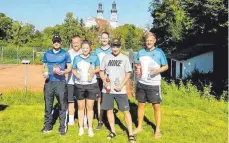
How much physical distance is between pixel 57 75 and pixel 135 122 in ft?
7.39

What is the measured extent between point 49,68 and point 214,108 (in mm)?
5576

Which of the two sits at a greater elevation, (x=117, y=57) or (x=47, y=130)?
(x=117, y=57)

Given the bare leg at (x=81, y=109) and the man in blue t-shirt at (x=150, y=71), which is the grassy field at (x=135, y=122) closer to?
the bare leg at (x=81, y=109)

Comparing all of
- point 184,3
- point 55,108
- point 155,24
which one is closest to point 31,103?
point 55,108

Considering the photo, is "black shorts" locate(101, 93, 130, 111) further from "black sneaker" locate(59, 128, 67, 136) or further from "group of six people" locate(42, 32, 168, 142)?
"black sneaker" locate(59, 128, 67, 136)

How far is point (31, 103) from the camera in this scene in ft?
34.7

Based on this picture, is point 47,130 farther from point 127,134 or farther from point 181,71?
point 181,71

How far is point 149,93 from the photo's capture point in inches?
270

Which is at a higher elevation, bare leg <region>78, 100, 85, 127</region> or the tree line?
the tree line

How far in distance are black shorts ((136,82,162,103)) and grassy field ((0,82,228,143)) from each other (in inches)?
28.2

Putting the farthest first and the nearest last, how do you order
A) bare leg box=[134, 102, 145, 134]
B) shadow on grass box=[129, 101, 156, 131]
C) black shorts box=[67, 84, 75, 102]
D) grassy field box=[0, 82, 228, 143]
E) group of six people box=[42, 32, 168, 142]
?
1. shadow on grass box=[129, 101, 156, 131]
2. black shorts box=[67, 84, 75, 102]
3. bare leg box=[134, 102, 145, 134]
4. grassy field box=[0, 82, 228, 143]
5. group of six people box=[42, 32, 168, 142]

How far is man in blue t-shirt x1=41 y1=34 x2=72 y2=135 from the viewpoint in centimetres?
676

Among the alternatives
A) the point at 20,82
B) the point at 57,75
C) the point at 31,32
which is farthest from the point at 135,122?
the point at 31,32

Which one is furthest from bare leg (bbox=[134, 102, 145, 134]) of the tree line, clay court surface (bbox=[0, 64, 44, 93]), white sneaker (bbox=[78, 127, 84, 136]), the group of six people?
the tree line
